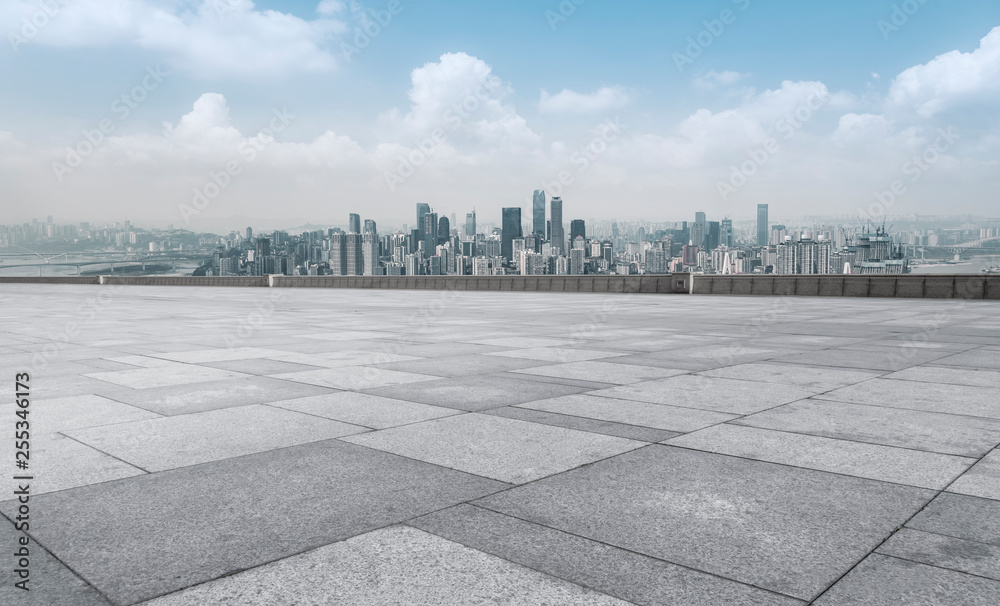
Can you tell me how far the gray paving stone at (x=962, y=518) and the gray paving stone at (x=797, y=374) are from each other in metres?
3.90

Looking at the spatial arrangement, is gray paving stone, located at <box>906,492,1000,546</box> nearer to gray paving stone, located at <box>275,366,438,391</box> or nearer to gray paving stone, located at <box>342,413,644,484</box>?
gray paving stone, located at <box>342,413,644,484</box>

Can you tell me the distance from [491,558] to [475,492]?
3.28ft

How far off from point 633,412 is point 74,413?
204 inches

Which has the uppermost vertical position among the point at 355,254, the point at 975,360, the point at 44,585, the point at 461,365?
the point at 355,254

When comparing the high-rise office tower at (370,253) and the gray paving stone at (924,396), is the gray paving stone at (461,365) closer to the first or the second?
the gray paving stone at (924,396)

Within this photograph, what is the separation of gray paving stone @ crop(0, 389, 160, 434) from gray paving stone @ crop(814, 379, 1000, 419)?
22.3 ft

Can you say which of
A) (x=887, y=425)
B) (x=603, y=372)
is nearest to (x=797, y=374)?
(x=603, y=372)

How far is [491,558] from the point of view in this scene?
11.0 feet

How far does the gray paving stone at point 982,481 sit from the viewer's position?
4.34 m

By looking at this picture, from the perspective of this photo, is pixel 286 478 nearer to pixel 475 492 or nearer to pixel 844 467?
pixel 475 492

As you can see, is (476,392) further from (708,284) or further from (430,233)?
(430,233)

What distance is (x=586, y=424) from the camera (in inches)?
246

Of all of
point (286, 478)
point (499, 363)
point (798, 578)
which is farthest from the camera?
point (499, 363)

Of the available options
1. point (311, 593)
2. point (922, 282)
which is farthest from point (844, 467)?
point (922, 282)
